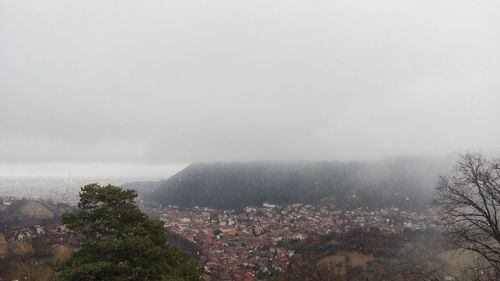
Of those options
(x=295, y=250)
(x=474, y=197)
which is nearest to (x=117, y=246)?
(x=474, y=197)

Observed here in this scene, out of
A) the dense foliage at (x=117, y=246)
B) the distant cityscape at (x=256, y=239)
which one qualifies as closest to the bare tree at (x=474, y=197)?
the dense foliage at (x=117, y=246)

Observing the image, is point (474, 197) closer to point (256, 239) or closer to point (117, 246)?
point (117, 246)

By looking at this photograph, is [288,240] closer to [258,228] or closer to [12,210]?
[258,228]

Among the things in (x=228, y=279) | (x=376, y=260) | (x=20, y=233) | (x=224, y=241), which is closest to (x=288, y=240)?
(x=224, y=241)

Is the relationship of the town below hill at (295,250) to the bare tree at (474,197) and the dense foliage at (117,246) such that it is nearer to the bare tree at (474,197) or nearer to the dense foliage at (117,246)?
the dense foliage at (117,246)

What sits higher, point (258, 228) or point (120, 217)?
point (120, 217)
